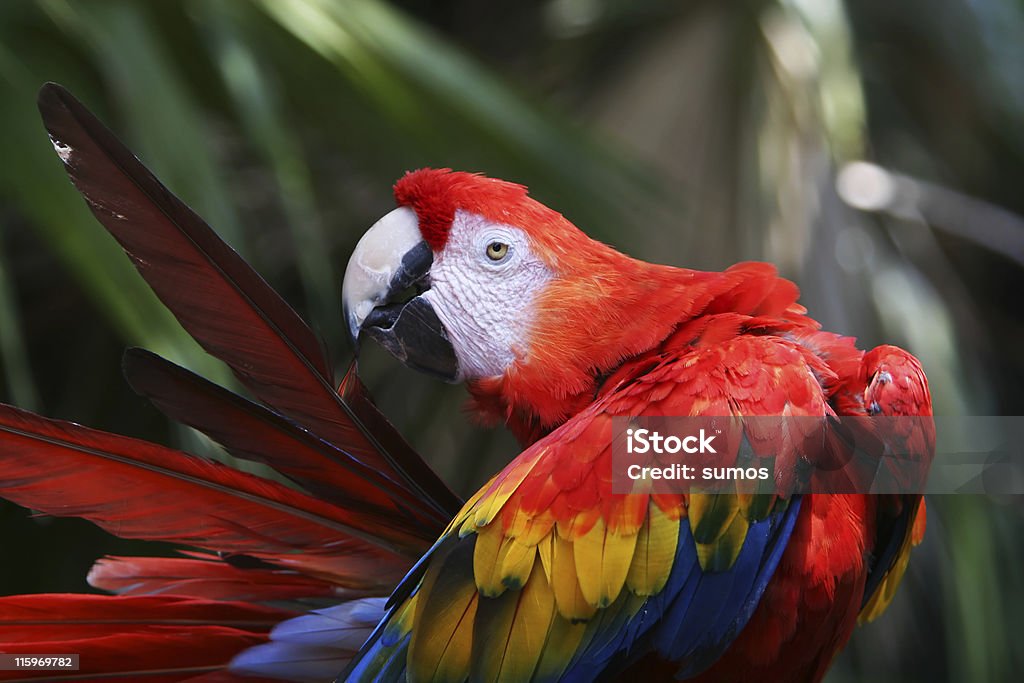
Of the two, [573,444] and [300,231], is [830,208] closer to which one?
[300,231]

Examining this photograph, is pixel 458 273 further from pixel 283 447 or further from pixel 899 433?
pixel 899 433

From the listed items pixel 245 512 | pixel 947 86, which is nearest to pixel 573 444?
pixel 245 512

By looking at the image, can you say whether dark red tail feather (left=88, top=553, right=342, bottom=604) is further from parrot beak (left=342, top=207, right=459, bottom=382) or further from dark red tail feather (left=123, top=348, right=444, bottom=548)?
parrot beak (left=342, top=207, right=459, bottom=382)

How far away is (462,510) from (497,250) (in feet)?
0.65

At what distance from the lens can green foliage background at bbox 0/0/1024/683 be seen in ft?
3.20

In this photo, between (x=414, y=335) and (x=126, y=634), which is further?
(x=414, y=335)

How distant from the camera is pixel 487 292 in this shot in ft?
2.34

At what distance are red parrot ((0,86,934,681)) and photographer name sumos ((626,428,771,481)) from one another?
0.05 ft

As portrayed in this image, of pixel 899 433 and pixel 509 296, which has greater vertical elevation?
pixel 509 296

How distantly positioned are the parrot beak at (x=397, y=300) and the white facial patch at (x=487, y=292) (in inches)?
0.6

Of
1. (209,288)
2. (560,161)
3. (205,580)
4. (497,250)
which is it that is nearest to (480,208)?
(497,250)

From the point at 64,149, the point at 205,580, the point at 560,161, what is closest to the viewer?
the point at 64,149

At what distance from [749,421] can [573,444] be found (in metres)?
0.11

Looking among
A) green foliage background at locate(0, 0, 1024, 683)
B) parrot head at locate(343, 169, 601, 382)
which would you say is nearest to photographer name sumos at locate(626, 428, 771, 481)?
parrot head at locate(343, 169, 601, 382)
